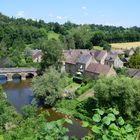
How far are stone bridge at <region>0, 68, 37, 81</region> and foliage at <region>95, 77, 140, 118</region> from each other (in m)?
33.1

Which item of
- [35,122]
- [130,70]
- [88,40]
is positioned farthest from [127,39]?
[35,122]

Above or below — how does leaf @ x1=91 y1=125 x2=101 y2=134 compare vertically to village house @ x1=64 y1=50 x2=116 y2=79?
above

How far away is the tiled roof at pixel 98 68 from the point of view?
60.2 m

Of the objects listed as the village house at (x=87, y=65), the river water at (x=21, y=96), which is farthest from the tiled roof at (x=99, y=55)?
the river water at (x=21, y=96)

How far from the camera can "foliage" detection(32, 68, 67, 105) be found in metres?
47.1

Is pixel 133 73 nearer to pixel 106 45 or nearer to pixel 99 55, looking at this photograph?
pixel 99 55

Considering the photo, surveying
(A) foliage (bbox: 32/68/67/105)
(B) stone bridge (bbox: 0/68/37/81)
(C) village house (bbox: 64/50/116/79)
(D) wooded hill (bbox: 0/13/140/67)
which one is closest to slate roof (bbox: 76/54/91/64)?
(C) village house (bbox: 64/50/116/79)

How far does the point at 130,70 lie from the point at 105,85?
21.8 meters

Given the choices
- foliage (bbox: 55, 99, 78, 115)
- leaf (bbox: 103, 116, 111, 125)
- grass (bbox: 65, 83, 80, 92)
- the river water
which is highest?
leaf (bbox: 103, 116, 111, 125)

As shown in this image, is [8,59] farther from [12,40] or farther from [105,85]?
[105,85]

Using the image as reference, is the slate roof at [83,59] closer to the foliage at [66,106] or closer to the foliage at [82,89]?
the foliage at [82,89]

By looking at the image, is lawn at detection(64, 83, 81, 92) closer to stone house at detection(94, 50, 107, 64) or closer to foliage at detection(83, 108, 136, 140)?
stone house at detection(94, 50, 107, 64)

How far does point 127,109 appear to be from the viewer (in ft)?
127

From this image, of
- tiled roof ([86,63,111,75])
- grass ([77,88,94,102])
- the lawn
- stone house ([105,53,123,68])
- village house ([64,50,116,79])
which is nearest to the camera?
grass ([77,88,94,102])
